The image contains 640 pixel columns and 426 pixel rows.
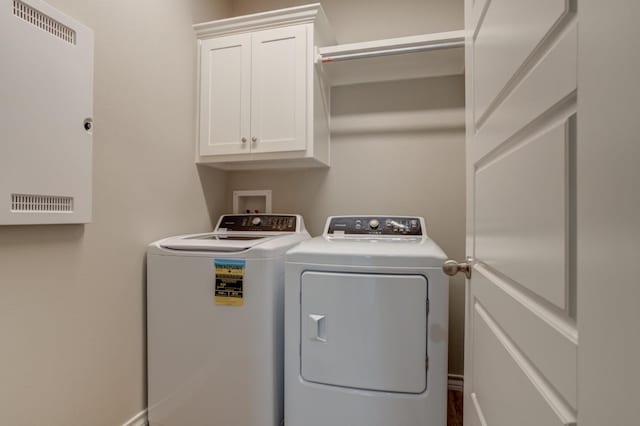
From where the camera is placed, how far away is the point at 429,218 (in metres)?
2.18

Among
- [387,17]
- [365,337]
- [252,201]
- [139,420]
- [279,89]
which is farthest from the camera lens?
[252,201]

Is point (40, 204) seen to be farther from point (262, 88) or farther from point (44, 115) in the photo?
point (262, 88)

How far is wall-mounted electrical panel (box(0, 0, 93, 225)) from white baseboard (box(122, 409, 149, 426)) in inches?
40.5

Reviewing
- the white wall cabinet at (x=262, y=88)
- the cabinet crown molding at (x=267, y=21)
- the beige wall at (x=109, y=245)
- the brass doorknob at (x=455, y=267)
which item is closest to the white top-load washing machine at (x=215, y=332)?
the beige wall at (x=109, y=245)

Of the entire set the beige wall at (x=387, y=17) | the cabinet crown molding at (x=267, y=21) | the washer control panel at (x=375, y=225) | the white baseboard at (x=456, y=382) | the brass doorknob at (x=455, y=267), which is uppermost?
the beige wall at (x=387, y=17)

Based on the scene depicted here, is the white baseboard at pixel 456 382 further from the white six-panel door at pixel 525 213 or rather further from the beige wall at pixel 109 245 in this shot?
the beige wall at pixel 109 245

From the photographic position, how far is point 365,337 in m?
1.37

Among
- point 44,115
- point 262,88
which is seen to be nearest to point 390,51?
point 262,88

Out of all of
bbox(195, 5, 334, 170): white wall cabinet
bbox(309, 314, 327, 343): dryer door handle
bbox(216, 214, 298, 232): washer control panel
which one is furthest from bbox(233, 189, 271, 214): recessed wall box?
bbox(309, 314, 327, 343): dryer door handle

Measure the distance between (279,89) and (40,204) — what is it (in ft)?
4.33

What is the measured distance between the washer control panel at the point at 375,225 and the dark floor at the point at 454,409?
103cm

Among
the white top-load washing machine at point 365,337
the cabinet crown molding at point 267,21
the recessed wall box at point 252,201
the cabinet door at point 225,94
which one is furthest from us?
the recessed wall box at point 252,201

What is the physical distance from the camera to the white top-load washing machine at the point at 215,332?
150cm

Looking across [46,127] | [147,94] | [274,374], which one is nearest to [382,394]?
[274,374]
